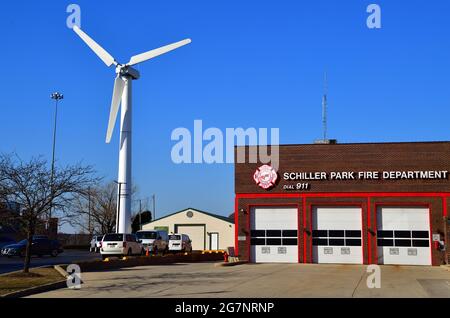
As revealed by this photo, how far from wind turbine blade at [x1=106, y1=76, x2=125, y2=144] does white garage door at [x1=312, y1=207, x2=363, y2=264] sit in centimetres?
1898

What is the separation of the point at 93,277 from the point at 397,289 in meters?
11.1

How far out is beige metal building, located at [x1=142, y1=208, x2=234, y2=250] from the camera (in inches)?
2886

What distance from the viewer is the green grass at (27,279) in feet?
60.5

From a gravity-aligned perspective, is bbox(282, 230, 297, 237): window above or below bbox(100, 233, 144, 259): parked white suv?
above

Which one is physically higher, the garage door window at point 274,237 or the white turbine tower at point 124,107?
the white turbine tower at point 124,107

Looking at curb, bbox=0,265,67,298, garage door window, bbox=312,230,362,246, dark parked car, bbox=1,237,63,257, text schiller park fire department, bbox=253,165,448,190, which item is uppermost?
text schiller park fire department, bbox=253,165,448,190

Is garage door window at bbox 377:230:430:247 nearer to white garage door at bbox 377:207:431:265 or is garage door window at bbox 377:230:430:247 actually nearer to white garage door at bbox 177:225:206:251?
white garage door at bbox 377:207:431:265

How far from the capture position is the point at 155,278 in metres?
22.3

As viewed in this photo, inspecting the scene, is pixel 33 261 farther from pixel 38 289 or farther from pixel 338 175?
pixel 38 289

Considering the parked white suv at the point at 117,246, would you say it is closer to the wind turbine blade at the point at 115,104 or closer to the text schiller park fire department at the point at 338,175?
the text schiller park fire department at the point at 338,175

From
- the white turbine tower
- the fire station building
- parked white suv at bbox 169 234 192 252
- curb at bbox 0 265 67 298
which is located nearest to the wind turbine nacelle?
the white turbine tower

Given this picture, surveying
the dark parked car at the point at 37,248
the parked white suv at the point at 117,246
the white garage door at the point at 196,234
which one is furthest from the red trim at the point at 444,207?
the white garage door at the point at 196,234

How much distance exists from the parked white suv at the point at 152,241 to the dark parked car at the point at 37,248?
641 cm

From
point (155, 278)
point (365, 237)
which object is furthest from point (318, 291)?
point (365, 237)
